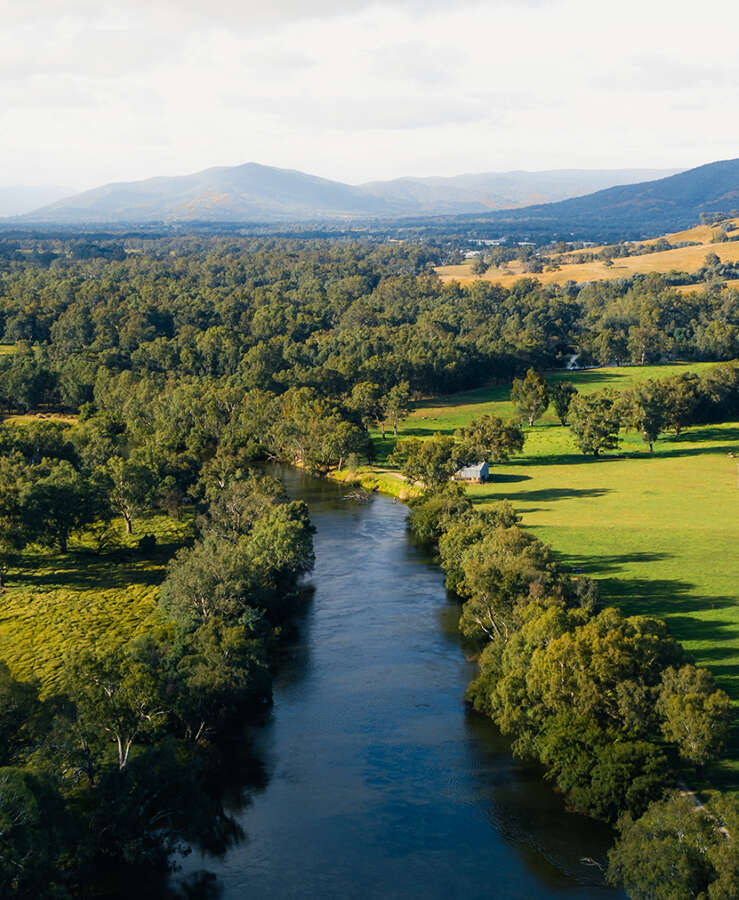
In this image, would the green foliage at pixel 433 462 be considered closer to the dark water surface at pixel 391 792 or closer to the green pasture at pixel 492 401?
the green pasture at pixel 492 401

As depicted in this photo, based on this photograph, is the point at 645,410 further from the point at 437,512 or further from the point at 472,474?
the point at 437,512

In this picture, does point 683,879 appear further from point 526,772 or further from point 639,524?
point 639,524

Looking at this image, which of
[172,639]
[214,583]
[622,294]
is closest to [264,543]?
[214,583]

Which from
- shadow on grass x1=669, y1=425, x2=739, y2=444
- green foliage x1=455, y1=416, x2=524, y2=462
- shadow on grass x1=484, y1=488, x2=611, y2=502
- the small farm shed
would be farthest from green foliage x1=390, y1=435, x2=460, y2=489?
shadow on grass x1=669, y1=425, x2=739, y2=444

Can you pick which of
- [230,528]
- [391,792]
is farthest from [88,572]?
[391,792]

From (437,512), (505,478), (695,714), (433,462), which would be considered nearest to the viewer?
(695,714)

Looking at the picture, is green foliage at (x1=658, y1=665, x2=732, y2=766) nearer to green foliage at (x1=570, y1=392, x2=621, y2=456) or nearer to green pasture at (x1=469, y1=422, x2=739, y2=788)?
green pasture at (x1=469, y1=422, x2=739, y2=788)
